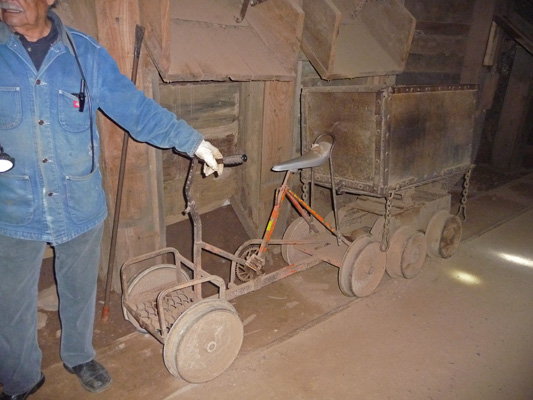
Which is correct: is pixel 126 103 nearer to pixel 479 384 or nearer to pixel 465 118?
pixel 479 384

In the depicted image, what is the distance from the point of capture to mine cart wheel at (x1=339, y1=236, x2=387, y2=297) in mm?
3686

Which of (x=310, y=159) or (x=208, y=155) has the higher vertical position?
(x=208, y=155)

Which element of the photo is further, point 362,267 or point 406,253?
point 406,253

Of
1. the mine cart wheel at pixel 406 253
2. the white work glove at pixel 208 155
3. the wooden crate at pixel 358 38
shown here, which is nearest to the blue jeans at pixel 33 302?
the white work glove at pixel 208 155

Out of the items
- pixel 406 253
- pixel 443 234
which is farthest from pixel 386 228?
pixel 443 234

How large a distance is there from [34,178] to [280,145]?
8.60 ft

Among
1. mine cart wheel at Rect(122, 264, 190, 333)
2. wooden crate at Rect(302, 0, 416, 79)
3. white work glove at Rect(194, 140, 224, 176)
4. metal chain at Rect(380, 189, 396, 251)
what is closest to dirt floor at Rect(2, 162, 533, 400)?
mine cart wheel at Rect(122, 264, 190, 333)

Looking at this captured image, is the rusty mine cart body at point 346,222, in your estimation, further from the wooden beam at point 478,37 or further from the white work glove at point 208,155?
the wooden beam at point 478,37

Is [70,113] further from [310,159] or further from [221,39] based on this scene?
[310,159]

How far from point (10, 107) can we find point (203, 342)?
5.88ft

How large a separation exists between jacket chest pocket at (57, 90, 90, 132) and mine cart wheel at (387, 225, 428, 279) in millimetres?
3014

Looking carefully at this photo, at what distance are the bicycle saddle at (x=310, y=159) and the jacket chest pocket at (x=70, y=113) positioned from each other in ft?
5.07

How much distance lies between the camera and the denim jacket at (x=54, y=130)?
204cm

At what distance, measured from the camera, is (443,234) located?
4578mm
